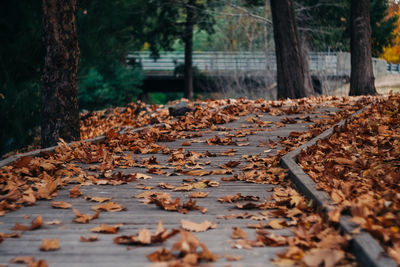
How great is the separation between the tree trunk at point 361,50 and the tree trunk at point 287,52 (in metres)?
2.50

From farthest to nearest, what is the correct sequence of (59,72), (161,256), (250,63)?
(250,63)
(59,72)
(161,256)

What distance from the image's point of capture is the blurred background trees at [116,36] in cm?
1474

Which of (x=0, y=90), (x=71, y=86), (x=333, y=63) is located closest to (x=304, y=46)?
(x=333, y=63)

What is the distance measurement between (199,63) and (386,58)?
13058 millimetres

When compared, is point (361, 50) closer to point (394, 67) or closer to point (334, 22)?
point (334, 22)

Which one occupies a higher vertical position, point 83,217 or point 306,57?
point 306,57

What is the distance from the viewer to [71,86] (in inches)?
392

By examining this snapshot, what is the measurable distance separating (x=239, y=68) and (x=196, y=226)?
28.5 metres

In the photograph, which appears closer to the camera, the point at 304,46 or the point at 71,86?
the point at 71,86

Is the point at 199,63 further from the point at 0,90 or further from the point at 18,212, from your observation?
the point at 18,212

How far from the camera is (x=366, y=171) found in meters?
5.19

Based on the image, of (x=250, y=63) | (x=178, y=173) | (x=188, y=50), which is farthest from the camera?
(x=250, y=63)

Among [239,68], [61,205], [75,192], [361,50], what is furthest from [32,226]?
[239,68]

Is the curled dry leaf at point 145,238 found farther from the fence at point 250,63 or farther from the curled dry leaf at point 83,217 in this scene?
the fence at point 250,63
